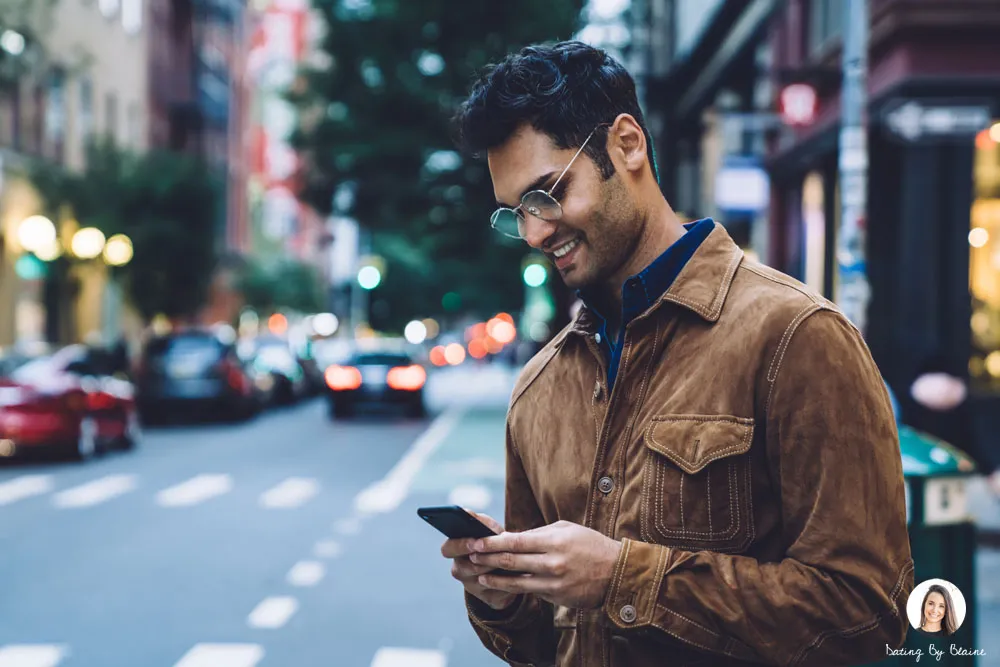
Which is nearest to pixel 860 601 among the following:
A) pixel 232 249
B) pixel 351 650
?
pixel 351 650

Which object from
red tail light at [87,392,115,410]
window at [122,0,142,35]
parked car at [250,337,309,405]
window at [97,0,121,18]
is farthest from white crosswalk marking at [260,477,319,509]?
window at [122,0,142,35]

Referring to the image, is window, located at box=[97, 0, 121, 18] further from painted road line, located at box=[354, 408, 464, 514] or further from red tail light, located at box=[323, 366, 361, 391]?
painted road line, located at box=[354, 408, 464, 514]

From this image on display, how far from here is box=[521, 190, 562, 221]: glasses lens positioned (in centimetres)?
235

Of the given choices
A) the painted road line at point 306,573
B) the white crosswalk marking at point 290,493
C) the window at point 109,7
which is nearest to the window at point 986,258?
the white crosswalk marking at point 290,493

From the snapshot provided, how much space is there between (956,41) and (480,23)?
14.0 meters

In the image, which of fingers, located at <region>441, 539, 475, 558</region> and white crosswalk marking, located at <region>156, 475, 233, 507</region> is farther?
white crosswalk marking, located at <region>156, 475, 233, 507</region>

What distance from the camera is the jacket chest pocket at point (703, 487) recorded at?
2131mm

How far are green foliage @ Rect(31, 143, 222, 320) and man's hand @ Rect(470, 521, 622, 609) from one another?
98.3 ft

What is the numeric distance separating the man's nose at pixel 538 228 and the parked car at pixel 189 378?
24.1m

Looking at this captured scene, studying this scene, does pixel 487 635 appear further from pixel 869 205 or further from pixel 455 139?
pixel 869 205

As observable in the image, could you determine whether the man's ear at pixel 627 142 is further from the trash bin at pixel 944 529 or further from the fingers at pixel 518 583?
the trash bin at pixel 944 529

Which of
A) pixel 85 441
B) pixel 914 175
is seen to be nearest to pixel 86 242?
pixel 85 441

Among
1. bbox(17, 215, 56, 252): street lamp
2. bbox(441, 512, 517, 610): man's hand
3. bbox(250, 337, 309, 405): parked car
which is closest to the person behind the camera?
bbox(441, 512, 517, 610): man's hand

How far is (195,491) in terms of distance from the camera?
1453 centimetres
